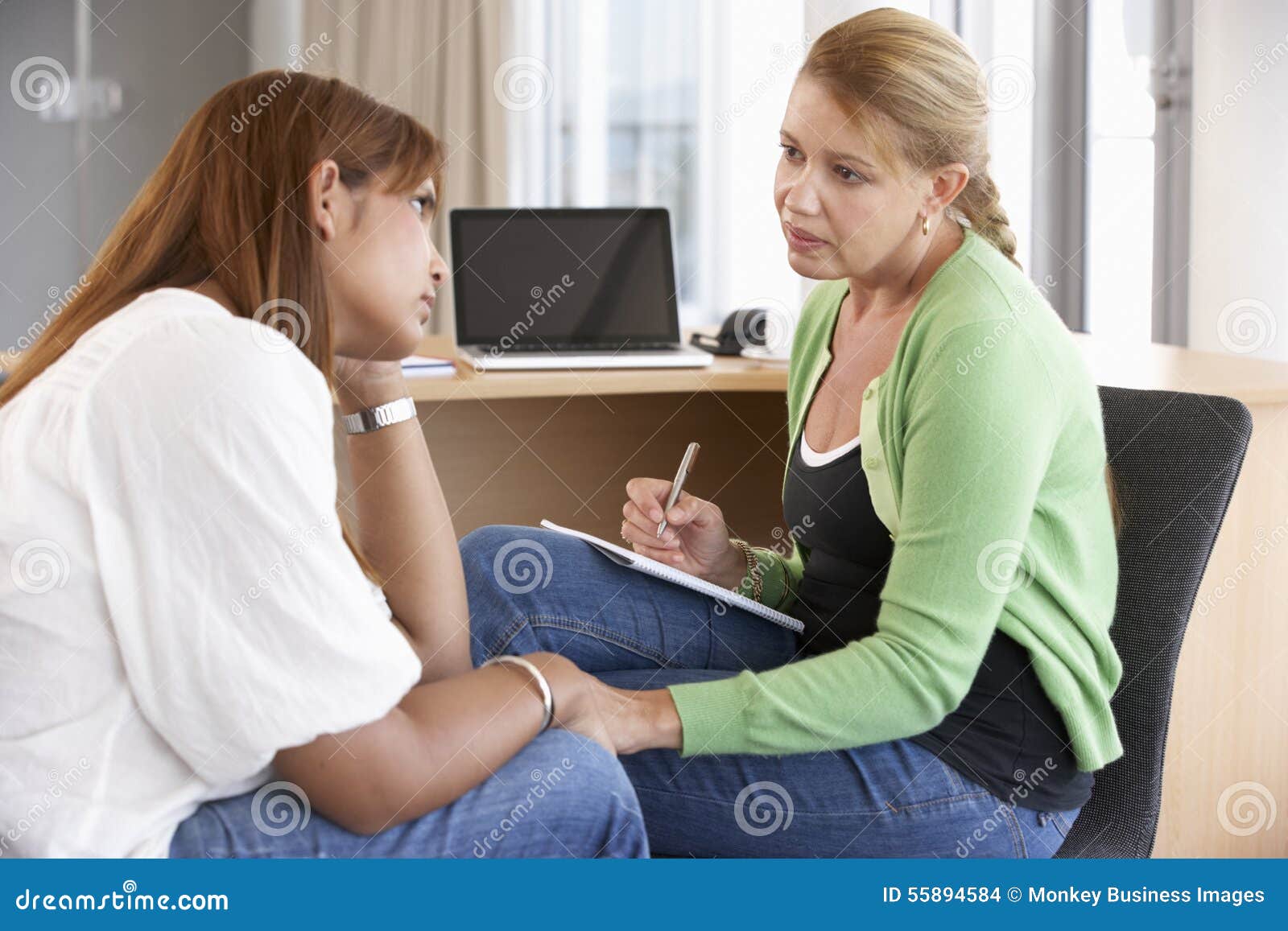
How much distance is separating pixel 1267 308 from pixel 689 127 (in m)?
2.10

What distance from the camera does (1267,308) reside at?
8.96 feet

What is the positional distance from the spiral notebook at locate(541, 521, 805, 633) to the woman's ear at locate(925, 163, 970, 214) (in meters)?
0.43

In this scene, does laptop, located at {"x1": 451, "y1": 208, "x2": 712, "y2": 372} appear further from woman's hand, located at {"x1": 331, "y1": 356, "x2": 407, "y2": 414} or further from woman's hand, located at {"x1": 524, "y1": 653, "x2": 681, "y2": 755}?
woman's hand, located at {"x1": 524, "y1": 653, "x2": 681, "y2": 755}

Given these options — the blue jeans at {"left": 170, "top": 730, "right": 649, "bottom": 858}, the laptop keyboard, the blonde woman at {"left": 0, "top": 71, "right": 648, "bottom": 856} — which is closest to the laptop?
the laptop keyboard

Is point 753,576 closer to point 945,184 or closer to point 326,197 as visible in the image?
point 945,184

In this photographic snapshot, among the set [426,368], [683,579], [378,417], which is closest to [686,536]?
[683,579]

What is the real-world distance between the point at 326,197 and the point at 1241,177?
237 centimetres

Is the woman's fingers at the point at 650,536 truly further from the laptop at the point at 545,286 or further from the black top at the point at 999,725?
the laptop at the point at 545,286

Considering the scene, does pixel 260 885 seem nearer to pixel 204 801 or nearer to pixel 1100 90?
pixel 204 801

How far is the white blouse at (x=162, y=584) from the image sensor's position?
29.2 inches

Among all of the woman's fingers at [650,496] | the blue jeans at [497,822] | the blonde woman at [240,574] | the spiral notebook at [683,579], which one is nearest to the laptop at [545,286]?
the woman's fingers at [650,496]

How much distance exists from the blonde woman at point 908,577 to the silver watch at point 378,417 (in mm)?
232

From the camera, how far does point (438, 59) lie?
13.9 feet

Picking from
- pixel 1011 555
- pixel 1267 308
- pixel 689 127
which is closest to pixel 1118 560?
pixel 1011 555
